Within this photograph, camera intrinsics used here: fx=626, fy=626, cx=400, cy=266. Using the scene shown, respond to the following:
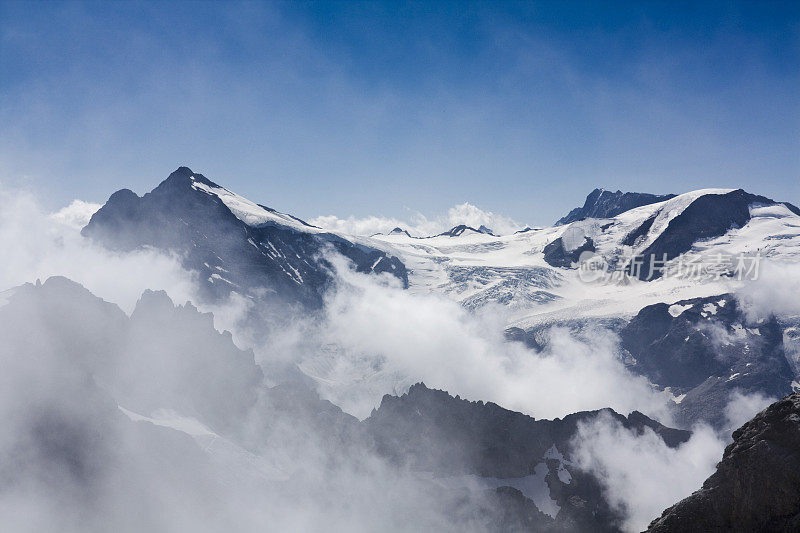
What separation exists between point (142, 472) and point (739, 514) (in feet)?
519

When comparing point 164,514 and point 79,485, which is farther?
point 164,514

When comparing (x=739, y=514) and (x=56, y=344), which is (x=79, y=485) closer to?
(x=56, y=344)

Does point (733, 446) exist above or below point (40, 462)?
above

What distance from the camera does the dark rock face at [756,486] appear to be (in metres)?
49.3

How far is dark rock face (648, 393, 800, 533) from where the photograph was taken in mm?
49344

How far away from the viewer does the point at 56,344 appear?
175250 millimetres

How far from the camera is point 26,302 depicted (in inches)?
6993

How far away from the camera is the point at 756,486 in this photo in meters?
50.9

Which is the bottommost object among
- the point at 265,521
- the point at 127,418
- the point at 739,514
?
the point at 265,521

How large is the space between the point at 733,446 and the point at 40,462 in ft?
496

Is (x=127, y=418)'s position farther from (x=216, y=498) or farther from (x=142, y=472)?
(x=216, y=498)

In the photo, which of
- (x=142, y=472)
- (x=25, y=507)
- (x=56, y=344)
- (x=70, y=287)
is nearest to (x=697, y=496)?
(x=25, y=507)

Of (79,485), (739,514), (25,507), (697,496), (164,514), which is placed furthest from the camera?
(164,514)

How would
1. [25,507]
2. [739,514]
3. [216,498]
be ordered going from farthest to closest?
[216,498], [25,507], [739,514]
